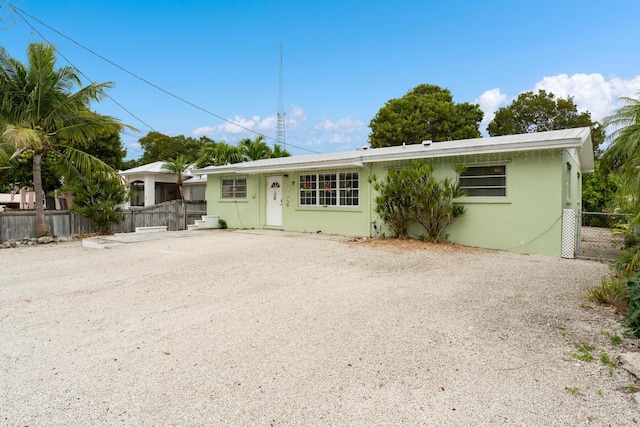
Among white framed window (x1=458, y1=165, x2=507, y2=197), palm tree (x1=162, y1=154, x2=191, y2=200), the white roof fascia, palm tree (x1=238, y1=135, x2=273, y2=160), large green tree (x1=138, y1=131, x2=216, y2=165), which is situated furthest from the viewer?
large green tree (x1=138, y1=131, x2=216, y2=165)

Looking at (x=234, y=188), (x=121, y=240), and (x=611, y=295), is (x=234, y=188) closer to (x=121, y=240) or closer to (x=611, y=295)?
(x=121, y=240)

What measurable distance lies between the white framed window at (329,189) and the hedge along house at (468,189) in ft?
0.11

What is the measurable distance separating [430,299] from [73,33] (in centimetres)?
1561

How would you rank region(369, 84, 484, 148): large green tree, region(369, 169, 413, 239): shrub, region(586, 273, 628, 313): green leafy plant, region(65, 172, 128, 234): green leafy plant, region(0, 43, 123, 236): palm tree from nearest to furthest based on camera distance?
region(586, 273, 628, 313): green leafy plant → region(369, 169, 413, 239): shrub → region(0, 43, 123, 236): palm tree → region(65, 172, 128, 234): green leafy plant → region(369, 84, 484, 148): large green tree

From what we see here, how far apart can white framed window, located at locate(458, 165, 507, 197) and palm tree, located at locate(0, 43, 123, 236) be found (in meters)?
12.3

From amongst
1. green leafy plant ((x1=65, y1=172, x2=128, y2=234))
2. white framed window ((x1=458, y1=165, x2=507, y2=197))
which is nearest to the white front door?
green leafy plant ((x1=65, y1=172, x2=128, y2=234))

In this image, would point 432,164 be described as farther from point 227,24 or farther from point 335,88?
point 227,24

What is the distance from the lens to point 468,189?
33.7 feet

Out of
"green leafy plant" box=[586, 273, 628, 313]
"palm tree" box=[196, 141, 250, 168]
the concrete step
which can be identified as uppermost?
"palm tree" box=[196, 141, 250, 168]

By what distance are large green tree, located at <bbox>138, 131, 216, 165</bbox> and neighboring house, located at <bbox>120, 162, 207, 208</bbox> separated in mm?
12995

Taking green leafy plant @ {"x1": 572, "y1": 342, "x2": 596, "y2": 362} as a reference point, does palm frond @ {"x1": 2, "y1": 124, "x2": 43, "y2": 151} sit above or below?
above

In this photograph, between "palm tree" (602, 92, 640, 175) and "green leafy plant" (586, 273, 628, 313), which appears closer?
"green leafy plant" (586, 273, 628, 313)

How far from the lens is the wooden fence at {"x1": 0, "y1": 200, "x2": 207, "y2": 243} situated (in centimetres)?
1244

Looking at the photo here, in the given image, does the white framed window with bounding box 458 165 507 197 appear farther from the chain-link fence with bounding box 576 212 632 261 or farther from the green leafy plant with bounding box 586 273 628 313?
the green leafy plant with bounding box 586 273 628 313
